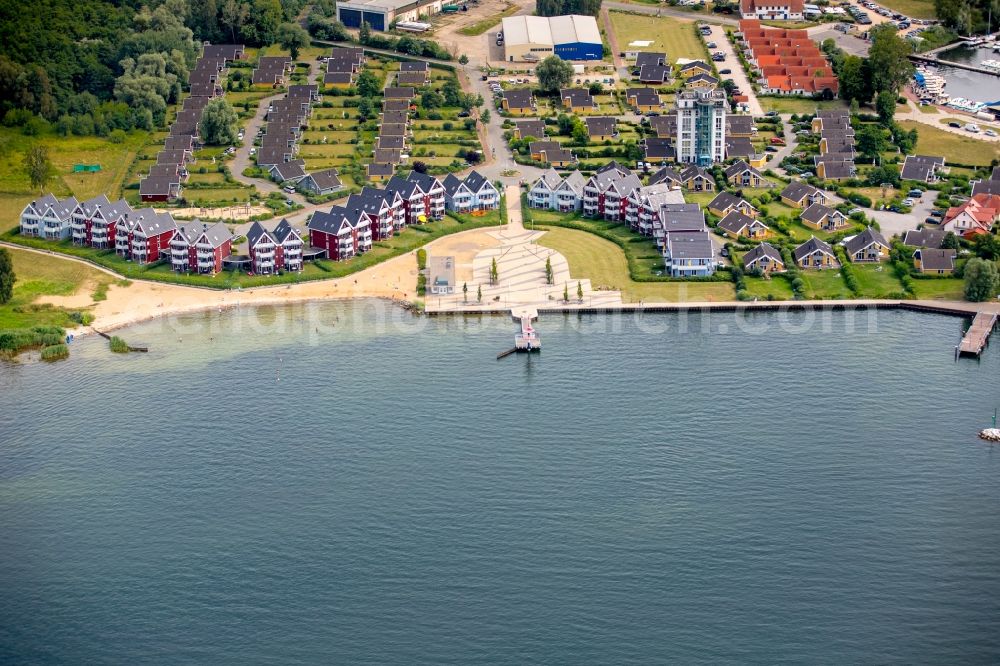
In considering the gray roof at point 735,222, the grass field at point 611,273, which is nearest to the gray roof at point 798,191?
the gray roof at point 735,222

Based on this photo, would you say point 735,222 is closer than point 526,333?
No

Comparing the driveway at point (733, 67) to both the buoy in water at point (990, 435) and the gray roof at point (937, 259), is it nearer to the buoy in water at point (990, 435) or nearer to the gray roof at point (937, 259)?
the gray roof at point (937, 259)

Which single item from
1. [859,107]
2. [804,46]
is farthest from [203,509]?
[804,46]

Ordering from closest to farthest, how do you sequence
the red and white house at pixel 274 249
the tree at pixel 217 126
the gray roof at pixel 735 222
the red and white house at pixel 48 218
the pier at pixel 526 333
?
the pier at pixel 526 333
the red and white house at pixel 274 249
the gray roof at pixel 735 222
the red and white house at pixel 48 218
the tree at pixel 217 126

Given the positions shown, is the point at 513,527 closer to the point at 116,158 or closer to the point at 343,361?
the point at 343,361

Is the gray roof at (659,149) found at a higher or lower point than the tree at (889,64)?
lower

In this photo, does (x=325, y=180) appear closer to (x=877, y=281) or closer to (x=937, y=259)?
(x=877, y=281)

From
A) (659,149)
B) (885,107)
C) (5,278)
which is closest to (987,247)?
(885,107)
